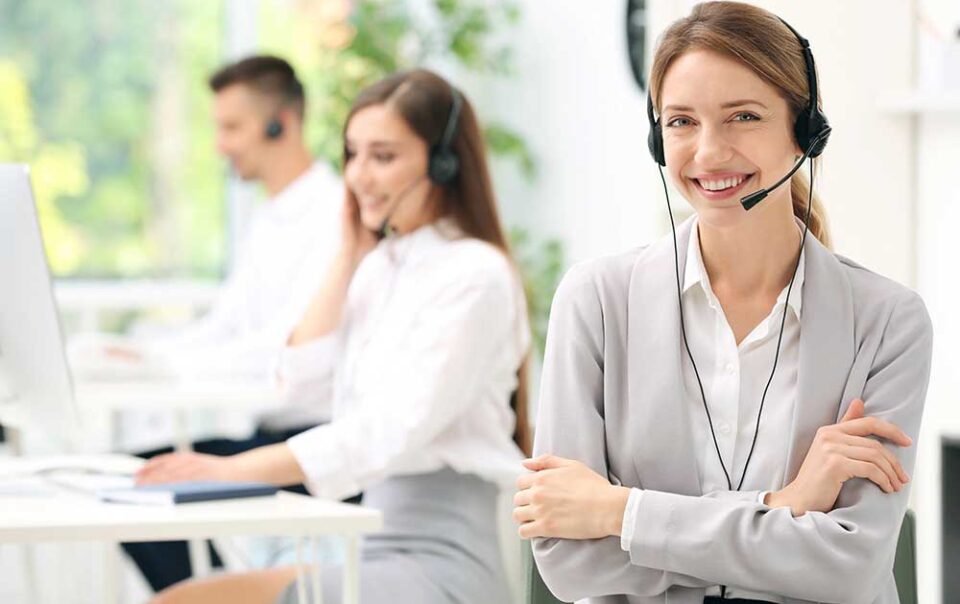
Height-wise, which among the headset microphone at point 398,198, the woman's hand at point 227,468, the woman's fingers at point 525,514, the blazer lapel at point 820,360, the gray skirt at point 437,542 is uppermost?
the headset microphone at point 398,198

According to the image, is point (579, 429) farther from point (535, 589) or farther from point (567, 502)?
point (535, 589)

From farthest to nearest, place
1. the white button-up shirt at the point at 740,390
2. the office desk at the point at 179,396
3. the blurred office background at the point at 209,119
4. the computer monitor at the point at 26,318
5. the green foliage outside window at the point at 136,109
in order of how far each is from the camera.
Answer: the green foliage outside window at the point at 136,109 → the blurred office background at the point at 209,119 → the office desk at the point at 179,396 → the computer monitor at the point at 26,318 → the white button-up shirt at the point at 740,390

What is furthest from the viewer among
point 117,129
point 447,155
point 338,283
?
point 117,129

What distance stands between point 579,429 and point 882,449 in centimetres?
31

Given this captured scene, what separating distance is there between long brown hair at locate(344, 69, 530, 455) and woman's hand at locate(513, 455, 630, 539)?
833mm

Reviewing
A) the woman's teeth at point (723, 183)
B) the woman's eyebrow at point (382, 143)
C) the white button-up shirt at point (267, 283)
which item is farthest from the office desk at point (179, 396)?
the woman's teeth at point (723, 183)

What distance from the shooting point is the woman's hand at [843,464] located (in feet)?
4.37

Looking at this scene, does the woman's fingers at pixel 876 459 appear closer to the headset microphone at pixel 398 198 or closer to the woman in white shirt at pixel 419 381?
the woman in white shirt at pixel 419 381

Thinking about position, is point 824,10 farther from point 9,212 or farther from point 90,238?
A: point 90,238

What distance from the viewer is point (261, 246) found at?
346 centimetres

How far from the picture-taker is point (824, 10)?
2533mm

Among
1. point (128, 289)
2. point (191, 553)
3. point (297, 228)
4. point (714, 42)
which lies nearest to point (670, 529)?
point (714, 42)

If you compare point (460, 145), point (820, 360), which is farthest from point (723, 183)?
point (460, 145)

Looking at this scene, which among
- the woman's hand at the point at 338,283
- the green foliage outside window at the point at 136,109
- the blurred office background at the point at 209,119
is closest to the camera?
the woman's hand at the point at 338,283
